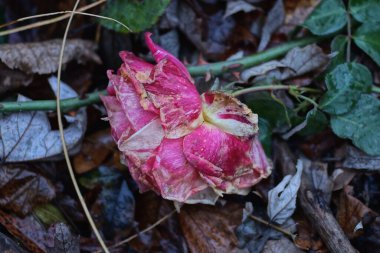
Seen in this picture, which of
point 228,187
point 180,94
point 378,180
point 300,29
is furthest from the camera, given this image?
point 300,29

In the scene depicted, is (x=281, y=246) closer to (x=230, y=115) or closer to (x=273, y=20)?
(x=230, y=115)

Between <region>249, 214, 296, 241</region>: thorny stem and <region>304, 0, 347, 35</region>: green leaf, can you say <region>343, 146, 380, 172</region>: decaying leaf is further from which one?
<region>304, 0, 347, 35</region>: green leaf

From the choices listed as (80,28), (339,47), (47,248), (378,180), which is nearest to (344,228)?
(378,180)

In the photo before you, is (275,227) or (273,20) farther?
(273,20)

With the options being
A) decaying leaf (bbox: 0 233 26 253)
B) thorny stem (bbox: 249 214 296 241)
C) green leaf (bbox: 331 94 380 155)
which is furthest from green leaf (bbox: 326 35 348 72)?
decaying leaf (bbox: 0 233 26 253)

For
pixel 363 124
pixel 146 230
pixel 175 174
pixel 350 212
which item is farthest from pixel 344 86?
pixel 146 230

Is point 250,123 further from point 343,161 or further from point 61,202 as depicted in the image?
point 61,202

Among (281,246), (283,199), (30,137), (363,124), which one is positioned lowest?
(281,246)
